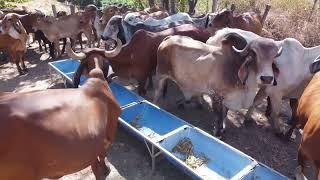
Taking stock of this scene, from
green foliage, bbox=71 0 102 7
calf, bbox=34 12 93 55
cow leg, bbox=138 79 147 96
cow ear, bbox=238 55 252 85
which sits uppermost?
cow ear, bbox=238 55 252 85

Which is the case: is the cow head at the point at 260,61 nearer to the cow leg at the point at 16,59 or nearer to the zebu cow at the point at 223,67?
the zebu cow at the point at 223,67

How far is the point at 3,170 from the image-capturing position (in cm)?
331

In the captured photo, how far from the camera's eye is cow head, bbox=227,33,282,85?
5.57 metres

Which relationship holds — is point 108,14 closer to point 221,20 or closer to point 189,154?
point 221,20

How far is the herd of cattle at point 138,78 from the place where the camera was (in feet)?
11.6

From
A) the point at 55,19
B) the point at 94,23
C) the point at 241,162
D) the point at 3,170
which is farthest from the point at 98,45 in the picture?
the point at 3,170

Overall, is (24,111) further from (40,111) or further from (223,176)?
(223,176)

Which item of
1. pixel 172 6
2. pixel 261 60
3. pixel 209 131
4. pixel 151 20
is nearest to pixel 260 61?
pixel 261 60

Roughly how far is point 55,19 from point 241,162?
7.00 m

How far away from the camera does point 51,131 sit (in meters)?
3.59

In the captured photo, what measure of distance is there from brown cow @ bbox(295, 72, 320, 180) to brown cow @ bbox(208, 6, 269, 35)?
376 centimetres

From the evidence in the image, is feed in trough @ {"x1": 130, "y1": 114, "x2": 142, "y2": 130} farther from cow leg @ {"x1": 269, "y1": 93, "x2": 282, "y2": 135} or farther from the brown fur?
the brown fur

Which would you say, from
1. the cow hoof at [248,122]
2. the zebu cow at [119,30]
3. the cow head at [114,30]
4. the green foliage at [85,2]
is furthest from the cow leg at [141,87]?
the green foliage at [85,2]

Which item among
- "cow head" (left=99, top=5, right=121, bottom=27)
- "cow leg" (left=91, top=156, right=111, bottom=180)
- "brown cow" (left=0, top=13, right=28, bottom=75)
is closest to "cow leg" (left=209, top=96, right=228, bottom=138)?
"cow leg" (left=91, top=156, right=111, bottom=180)
